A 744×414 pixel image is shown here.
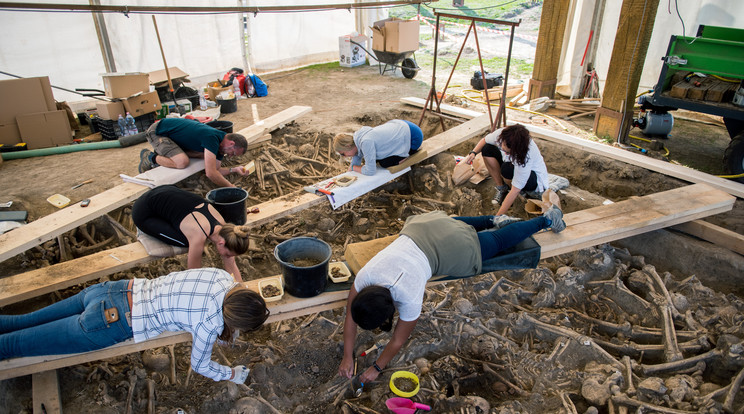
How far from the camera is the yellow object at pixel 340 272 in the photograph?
3.95 metres

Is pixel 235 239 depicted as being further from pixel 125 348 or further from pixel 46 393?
pixel 46 393

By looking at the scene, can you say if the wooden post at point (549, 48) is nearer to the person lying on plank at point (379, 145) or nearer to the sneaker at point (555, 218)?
the person lying on plank at point (379, 145)

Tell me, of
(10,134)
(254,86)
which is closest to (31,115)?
(10,134)

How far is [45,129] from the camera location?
7.77 m

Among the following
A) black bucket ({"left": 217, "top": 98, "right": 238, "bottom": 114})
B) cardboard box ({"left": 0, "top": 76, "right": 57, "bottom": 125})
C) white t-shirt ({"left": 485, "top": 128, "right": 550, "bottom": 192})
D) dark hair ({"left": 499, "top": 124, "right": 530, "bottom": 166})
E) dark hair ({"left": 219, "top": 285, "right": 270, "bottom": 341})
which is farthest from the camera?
black bucket ({"left": 217, "top": 98, "right": 238, "bottom": 114})

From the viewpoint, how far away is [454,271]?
149 inches

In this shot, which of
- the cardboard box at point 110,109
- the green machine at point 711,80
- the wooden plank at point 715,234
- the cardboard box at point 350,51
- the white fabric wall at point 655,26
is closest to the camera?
the wooden plank at point 715,234

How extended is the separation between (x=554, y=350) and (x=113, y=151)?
7.31 m

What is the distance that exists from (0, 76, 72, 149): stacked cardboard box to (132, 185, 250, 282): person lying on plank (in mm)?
4765

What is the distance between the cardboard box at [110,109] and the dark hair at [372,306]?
6.73 metres

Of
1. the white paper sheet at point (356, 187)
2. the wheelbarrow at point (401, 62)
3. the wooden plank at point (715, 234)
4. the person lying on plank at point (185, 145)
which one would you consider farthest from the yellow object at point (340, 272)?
the wheelbarrow at point (401, 62)

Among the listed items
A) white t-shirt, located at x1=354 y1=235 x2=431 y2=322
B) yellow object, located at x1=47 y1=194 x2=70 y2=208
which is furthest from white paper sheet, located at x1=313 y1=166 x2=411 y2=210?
yellow object, located at x1=47 y1=194 x2=70 y2=208

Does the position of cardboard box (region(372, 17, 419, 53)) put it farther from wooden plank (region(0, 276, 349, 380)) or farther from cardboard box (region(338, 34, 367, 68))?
wooden plank (region(0, 276, 349, 380))

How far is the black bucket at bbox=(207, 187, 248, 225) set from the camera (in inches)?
186
